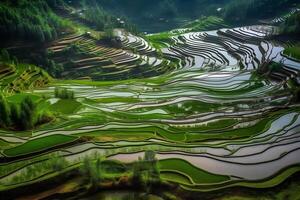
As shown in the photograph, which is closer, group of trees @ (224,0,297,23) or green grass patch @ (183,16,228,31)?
group of trees @ (224,0,297,23)

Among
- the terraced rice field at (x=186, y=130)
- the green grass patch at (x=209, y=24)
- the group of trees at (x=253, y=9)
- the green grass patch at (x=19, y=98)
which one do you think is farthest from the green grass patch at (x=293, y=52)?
the green grass patch at (x=209, y=24)

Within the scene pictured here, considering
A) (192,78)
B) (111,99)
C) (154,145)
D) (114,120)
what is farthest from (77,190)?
(192,78)

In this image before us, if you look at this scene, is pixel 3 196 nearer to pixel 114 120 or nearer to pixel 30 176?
pixel 30 176

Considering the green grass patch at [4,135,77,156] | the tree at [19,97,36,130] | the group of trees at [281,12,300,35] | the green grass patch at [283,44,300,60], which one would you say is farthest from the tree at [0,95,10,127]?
the group of trees at [281,12,300,35]

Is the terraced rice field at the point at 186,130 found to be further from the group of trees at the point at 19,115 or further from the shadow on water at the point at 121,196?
the shadow on water at the point at 121,196

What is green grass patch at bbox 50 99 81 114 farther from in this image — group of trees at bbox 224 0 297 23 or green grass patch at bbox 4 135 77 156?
group of trees at bbox 224 0 297 23

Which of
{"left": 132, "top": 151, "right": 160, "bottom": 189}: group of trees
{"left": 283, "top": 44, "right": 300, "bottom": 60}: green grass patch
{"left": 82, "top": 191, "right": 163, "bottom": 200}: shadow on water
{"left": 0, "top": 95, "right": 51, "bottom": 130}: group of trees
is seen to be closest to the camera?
{"left": 82, "top": 191, "right": 163, "bottom": 200}: shadow on water

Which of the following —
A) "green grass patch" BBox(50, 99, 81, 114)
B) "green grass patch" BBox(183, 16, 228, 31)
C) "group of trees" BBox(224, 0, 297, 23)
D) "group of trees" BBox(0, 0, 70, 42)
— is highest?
→ "group of trees" BBox(0, 0, 70, 42)
